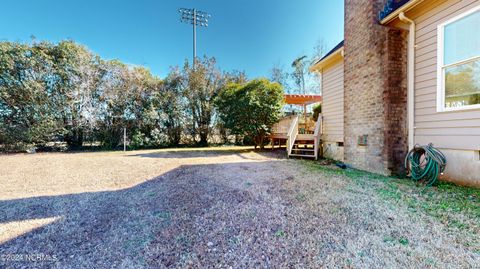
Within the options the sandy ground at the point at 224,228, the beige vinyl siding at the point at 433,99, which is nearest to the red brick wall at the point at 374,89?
the beige vinyl siding at the point at 433,99

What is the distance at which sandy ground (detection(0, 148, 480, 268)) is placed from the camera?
1.71 m

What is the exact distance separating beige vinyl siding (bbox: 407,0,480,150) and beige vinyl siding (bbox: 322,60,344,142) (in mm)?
2406

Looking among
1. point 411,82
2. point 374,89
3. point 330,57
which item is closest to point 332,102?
point 330,57

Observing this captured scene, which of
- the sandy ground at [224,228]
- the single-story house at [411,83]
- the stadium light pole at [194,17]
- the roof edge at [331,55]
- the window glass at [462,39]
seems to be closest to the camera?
the sandy ground at [224,228]

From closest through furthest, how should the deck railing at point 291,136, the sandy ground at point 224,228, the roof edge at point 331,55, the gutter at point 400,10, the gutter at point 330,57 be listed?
the sandy ground at point 224,228 < the gutter at point 400,10 < the gutter at point 330,57 < the roof edge at point 331,55 < the deck railing at point 291,136

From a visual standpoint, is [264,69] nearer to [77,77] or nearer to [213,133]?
[213,133]

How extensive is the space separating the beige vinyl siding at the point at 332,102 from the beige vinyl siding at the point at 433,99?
241 centimetres

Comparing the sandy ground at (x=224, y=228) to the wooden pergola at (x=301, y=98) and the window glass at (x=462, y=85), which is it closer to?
the window glass at (x=462, y=85)

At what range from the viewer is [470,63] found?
11.0 feet

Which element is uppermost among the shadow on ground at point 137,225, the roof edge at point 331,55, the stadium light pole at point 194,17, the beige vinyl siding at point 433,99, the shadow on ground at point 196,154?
the stadium light pole at point 194,17

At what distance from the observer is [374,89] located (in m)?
4.69

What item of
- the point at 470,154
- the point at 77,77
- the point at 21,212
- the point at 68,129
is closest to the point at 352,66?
the point at 470,154

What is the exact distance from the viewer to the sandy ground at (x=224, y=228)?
171cm

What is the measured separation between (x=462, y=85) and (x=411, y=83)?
82 cm
